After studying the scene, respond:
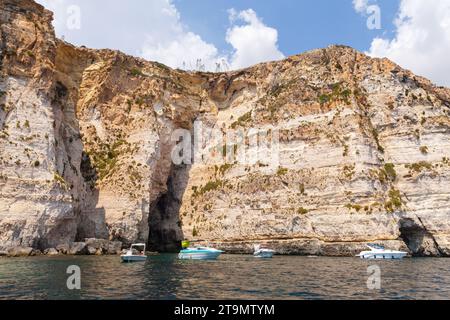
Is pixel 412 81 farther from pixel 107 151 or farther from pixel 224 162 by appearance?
pixel 107 151

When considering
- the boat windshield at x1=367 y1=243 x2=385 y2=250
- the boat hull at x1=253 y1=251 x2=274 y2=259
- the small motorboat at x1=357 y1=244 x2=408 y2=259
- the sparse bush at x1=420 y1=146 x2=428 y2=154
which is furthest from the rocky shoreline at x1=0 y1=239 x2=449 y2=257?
the sparse bush at x1=420 y1=146 x2=428 y2=154

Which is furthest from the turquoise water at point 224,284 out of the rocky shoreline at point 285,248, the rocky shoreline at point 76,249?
the rocky shoreline at point 285,248

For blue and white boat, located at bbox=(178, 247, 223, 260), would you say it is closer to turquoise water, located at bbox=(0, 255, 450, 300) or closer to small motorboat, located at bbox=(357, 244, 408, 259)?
turquoise water, located at bbox=(0, 255, 450, 300)

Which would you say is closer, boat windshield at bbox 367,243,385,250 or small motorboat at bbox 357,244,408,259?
small motorboat at bbox 357,244,408,259

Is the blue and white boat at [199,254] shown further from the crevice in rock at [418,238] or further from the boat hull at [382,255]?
the crevice in rock at [418,238]

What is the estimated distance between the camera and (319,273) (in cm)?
3569

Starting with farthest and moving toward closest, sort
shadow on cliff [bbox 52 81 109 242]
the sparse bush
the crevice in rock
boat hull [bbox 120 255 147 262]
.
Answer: shadow on cliff [bbox 52 81 109 242] → the sparse bush → the crevice in rock → boat hull [bbox 120 255 147 262]

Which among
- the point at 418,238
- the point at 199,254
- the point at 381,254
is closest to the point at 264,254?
the point at 199,254

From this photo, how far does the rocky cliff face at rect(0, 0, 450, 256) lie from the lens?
198 feet

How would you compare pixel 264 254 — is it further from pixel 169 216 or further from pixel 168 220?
pixel 169 216

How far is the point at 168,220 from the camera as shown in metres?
83.1

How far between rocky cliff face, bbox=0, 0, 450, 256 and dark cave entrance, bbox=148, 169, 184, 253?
29 centimetres

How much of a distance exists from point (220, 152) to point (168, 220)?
16.6 metres

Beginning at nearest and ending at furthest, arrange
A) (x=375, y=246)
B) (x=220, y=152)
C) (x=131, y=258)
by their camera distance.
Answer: (x=131, y=258), (x=375, y=246), (x=220, y=152)
